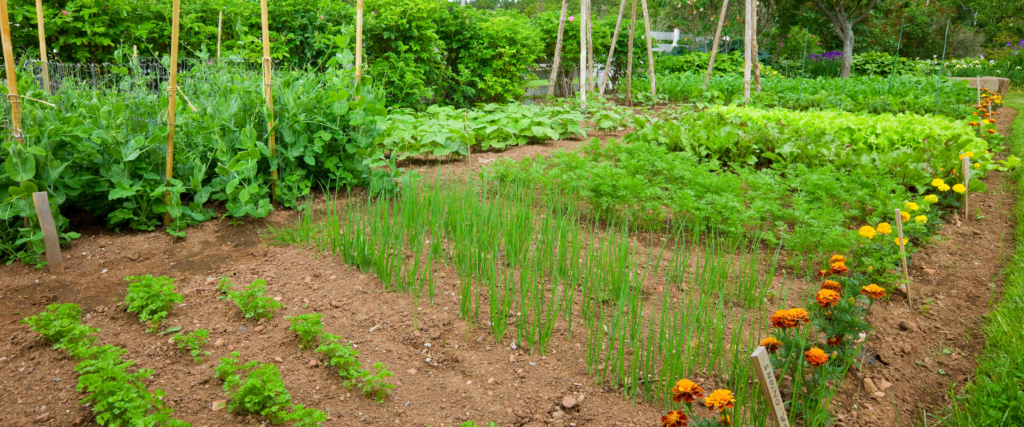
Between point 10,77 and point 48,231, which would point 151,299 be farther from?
point 10,77

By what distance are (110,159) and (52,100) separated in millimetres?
532

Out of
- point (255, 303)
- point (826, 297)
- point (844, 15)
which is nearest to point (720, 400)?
point (826, 297)

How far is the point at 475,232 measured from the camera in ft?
9.66

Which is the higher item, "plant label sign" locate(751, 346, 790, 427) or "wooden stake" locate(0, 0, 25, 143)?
"wooden stake" locate(0, 0, 25, 143)

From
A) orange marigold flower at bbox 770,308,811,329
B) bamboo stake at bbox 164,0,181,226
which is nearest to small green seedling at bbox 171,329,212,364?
bamboo stake at bbox 164,0,181,226

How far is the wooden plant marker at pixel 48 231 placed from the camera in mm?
2783

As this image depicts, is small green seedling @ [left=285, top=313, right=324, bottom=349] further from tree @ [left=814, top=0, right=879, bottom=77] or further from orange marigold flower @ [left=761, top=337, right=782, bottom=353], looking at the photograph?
tree @ [left=814, top=0, right=879, bottom=77]

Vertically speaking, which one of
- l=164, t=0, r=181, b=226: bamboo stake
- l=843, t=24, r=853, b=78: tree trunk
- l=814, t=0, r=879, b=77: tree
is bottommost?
l=164, t=0, r=181, b=226: bamboo stake

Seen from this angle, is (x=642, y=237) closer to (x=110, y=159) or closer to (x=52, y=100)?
(x=110, y=159)

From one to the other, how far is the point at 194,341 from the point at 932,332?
305 cm

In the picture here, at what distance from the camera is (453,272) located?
3082 mm

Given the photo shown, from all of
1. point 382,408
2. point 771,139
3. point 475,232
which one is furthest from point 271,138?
point 771,139

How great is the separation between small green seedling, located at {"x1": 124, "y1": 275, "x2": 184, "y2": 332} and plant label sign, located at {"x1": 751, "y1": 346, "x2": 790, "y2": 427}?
218 cm

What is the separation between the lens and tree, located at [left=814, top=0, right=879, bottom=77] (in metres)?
14.0
